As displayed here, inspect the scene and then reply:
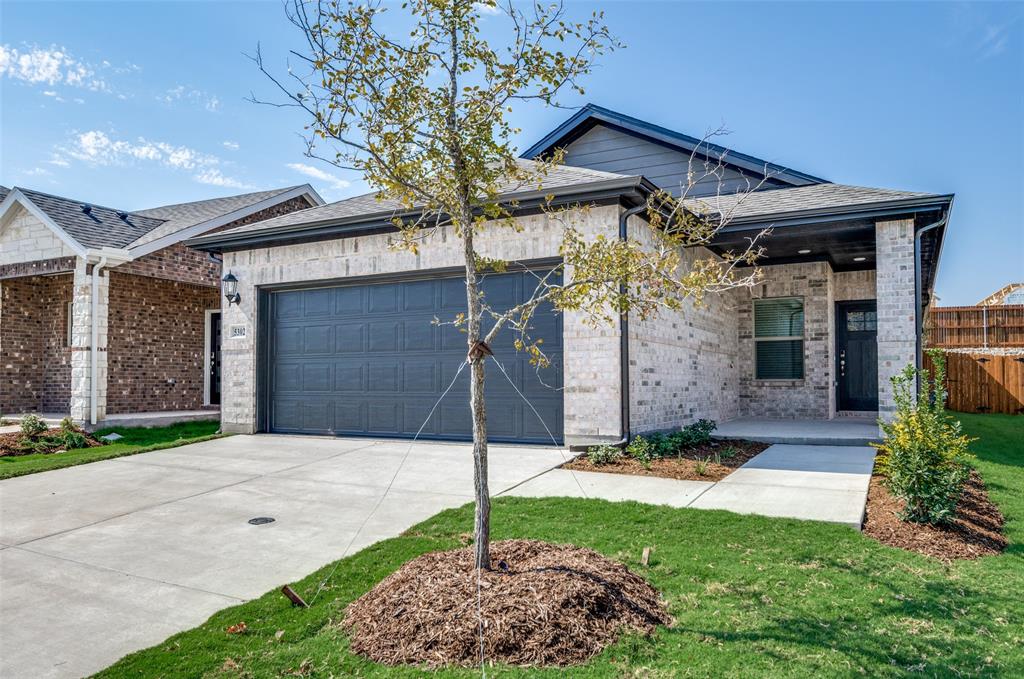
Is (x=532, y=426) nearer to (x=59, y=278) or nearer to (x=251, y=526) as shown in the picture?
(x=251, y=526)

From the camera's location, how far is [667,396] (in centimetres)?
992

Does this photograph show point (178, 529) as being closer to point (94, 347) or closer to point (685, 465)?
point (685, 465)

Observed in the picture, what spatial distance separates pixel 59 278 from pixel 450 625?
16.4m

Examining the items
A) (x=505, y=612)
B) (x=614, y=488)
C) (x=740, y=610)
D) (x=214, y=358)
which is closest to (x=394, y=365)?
(x=614, y=488)

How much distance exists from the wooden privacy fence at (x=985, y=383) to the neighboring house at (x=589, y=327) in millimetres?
4333

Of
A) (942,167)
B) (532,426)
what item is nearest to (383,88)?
(532,426)

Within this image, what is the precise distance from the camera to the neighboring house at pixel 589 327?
882cm

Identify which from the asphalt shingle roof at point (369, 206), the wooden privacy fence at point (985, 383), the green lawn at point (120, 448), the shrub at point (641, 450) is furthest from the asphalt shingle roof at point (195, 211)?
the wooden privacy fence at point (985, 383)

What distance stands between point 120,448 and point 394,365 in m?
4.56

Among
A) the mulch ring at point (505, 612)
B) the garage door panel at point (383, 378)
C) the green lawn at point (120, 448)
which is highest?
the garage door panel at point (383, 378)

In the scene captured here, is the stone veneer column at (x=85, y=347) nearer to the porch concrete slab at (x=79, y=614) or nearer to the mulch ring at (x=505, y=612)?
the porch concrete slab at (x=79, y=614)

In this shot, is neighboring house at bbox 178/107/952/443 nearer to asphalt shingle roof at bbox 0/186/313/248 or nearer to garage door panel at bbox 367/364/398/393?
garage door panel at bbox 367/364/398/393

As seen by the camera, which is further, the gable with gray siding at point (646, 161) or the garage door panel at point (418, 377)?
the gable with gray siding at point (646, 161)

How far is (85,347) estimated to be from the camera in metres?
12.2
